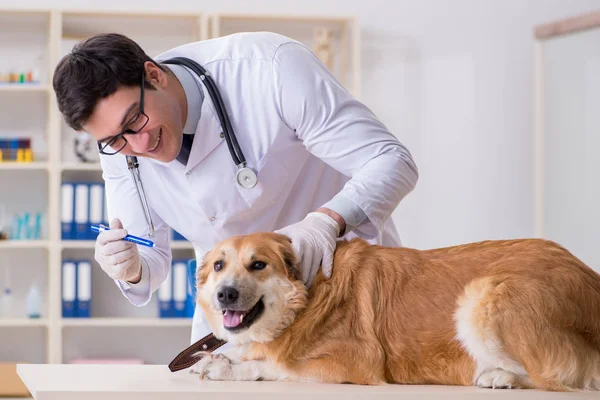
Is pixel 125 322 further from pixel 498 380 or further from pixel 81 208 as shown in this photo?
pixel 498 380

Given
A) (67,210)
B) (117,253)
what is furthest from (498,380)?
(67,210)

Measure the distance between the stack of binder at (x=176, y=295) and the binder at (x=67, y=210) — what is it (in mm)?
578

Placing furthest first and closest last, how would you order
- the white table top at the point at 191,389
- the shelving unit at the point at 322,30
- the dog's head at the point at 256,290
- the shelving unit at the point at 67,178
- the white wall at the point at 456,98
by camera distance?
the white wall at the point at 456,98 < the shelving unit at the point at 67,178 < the shelving unit at the point at 322,30 < the dog's head at the point at 256,290 < the white table top at the point at 191,389

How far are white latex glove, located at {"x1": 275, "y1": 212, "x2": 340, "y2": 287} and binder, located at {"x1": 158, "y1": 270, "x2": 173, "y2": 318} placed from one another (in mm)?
2819

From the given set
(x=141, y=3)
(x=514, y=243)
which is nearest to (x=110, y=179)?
(x=514, y=243)

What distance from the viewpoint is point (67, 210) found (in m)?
4.09

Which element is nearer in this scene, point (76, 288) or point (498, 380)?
point (498, 380)

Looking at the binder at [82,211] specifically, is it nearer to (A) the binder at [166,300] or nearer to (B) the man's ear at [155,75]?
(A) the binder at [166,300]

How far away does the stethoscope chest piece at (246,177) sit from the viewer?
161 centimetres

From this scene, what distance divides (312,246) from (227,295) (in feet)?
0.58

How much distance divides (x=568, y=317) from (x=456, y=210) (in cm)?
342

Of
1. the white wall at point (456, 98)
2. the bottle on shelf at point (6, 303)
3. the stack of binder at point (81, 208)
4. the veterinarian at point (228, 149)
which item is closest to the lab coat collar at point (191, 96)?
the veterinarian at point (228, 149)

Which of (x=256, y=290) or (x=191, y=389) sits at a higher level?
(x=256, y=290)

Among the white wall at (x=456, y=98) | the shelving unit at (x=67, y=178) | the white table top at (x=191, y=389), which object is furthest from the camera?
the white wall at (x=456, y=98)
